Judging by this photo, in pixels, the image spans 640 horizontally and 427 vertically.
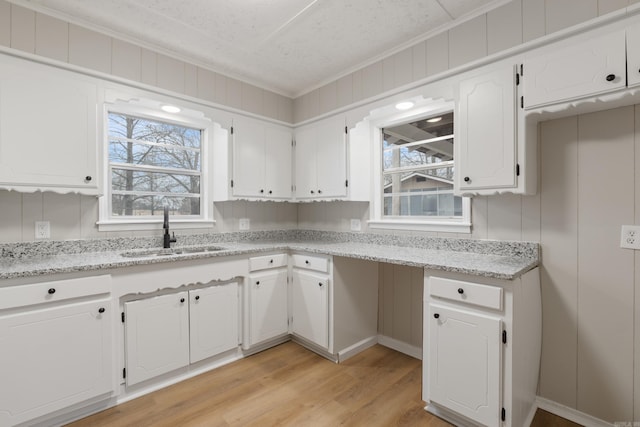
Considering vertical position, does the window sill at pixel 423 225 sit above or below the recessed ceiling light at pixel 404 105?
below

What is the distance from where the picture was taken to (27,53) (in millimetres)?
1937

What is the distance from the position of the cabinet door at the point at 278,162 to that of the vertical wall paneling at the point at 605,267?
2417 millimetres

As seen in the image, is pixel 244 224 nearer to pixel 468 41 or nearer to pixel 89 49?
pixel 89 49

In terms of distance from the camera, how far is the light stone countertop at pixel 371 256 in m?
1.66

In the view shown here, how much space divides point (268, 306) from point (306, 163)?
1479mm

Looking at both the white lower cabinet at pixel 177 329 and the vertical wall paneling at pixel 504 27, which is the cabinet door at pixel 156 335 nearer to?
the white lower cabinet at pixel 177 329

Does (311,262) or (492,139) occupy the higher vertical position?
(492,139)

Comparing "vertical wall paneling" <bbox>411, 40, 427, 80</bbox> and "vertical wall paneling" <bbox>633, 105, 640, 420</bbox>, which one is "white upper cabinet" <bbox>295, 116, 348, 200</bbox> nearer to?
"vertical wall paneling" <bbox>411, 40, 427, 80</bbox>

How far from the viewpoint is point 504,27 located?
1.96 metres

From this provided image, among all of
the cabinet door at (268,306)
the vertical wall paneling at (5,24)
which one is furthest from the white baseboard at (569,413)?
the vertical wall paneling at (5,24)

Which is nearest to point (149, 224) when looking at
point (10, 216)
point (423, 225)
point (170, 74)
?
point (10, 216)

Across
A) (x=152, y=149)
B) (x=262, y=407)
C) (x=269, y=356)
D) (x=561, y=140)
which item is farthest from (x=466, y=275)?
(x=152, y=149)

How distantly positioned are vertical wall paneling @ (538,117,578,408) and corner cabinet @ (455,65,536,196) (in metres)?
0.12

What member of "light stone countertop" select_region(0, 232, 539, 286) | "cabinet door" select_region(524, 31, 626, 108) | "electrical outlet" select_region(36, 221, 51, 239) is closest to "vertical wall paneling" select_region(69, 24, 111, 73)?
"electrical outlet" select_region(36, 221, 51, 239)
